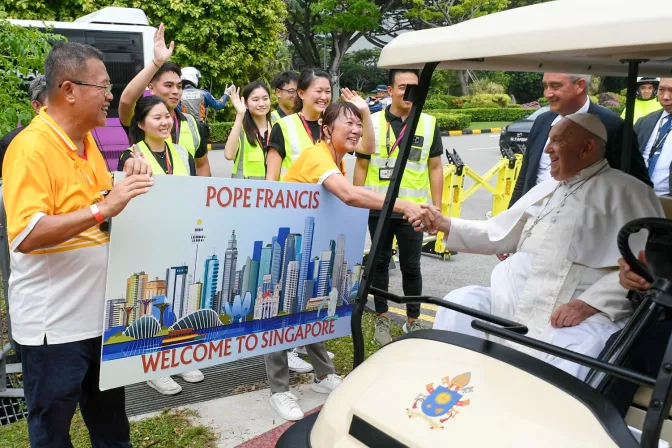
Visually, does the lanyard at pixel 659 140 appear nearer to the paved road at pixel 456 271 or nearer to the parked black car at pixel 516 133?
the paved road at pixel 456 271

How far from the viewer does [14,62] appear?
445 cm

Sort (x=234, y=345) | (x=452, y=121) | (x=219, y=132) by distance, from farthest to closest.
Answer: (x=452, y=121)
(x=219, y=132)
(x=234, y=345)

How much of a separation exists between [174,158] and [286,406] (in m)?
1.62

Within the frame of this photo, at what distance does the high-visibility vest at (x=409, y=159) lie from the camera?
15.8 feet

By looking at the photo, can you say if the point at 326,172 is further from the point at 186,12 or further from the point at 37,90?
the point at 186,12

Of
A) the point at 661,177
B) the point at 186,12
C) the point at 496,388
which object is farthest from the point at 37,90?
the point at 186,12

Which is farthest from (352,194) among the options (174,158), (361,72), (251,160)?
(361,72)

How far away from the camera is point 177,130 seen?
440 cm

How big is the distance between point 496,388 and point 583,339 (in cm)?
90

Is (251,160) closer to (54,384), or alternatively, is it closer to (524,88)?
(54,384)

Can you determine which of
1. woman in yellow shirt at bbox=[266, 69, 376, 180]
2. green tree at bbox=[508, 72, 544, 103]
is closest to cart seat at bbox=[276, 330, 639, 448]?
woman in yellow shirt at bbox=[266, 69, 376, 180]

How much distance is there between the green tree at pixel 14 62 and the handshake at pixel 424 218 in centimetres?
267

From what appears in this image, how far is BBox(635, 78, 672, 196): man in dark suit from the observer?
4922 mm

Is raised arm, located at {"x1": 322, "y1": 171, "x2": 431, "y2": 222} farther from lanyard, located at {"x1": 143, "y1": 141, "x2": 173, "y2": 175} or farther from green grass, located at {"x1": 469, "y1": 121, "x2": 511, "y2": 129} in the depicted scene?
green grass, located at {"x1": 469, "y1": 121, "x2": 511, "y2": 129}
